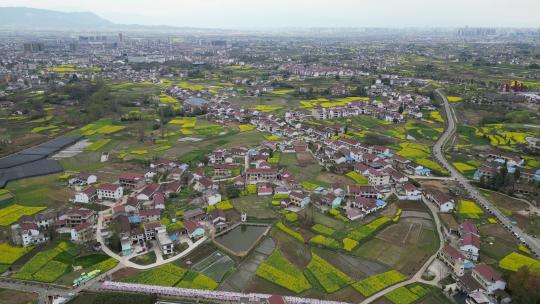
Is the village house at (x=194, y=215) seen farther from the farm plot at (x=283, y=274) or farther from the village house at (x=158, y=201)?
the farm plot at (x=283, y=274)

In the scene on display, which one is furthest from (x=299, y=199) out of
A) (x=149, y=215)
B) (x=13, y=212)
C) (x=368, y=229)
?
(x=13, y=212)

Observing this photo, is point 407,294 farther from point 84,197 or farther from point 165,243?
point 84,197

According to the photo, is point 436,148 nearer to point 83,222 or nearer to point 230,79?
point 83,222

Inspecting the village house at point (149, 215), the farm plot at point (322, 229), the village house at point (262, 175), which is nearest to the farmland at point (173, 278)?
the village house at point (149, 215)

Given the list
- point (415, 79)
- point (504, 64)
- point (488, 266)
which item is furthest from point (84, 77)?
point (504, 64)

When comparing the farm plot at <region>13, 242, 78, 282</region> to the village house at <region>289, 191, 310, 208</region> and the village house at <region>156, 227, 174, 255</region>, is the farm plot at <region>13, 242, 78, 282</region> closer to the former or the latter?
the village house at <region>156, 227, 174, 255</region>

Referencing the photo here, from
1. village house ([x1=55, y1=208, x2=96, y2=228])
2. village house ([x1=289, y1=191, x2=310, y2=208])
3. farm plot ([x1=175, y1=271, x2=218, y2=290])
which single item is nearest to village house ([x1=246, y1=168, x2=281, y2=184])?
village house ([x1=289, y1=191, x2=310, y2=208])
